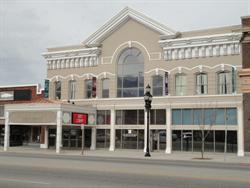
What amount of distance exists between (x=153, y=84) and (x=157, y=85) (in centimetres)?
43

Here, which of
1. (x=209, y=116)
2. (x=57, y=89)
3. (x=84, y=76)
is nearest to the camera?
(x=209, y=116)

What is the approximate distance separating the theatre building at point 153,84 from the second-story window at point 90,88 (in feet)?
0.35

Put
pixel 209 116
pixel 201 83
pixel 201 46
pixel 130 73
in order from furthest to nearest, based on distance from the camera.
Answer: pixel 130 73 → pixel 201 83 → pixel 201 46 → pixel 209 116

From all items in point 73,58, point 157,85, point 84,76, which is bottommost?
point 157,85

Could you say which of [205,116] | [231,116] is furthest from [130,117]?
[231,116]

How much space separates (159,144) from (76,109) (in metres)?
8.69

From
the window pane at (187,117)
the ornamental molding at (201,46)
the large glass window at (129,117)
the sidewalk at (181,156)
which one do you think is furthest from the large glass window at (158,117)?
the ornamental molding at (201,46)

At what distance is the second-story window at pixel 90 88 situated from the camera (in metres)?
43.0

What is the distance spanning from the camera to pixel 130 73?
138ft

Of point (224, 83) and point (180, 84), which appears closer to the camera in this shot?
point (224, 83)

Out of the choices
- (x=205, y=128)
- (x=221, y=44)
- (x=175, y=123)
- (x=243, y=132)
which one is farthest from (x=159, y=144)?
(x=221, y=44)

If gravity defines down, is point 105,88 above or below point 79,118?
above

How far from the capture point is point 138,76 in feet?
136

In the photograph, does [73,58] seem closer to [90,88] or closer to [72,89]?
[72,89]
